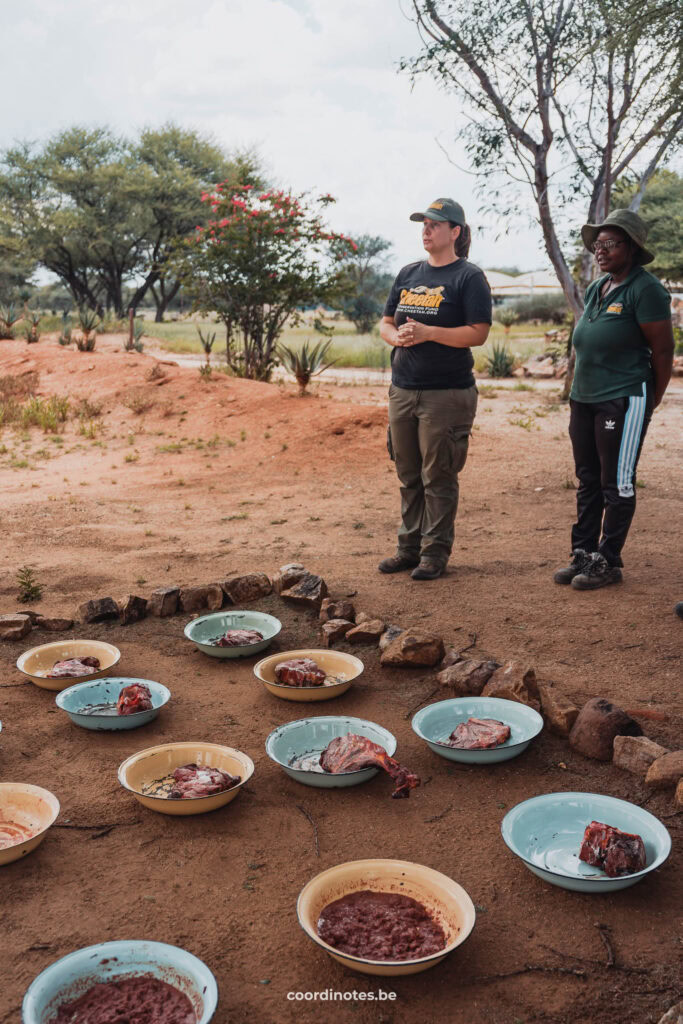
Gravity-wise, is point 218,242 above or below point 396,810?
above

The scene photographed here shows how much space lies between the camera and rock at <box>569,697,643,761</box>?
2.86 metres

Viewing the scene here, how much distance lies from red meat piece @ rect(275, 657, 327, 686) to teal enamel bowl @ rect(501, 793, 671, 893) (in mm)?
1120

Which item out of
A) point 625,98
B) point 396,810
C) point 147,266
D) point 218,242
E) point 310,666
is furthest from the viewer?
point 147,266

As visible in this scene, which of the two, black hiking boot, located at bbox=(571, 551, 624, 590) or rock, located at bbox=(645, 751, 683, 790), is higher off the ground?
black hiking boot, located at bbox=(571, 551, 624, 590)

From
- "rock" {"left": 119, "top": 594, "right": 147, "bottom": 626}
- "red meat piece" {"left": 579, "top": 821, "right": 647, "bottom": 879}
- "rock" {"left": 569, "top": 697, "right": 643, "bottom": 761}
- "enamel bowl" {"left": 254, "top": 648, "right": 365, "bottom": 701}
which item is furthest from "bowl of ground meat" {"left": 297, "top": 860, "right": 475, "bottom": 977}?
"rock" {"left": 119, "top": 594, "right": 147, "bottom": 626}

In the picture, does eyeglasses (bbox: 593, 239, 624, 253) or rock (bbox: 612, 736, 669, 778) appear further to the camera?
eyeglasses (bbox: 593, 239, 624, 253)

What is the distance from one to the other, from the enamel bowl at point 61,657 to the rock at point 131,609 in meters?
0.34

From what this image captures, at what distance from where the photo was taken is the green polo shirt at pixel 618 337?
400cm

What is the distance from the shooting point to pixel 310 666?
11.3 ft

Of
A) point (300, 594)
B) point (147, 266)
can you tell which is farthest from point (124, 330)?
point (300, 594)

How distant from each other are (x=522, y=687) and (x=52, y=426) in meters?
8.83

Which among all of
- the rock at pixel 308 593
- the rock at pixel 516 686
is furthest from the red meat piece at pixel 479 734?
the rock at pixel 308 593

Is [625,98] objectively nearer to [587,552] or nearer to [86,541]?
[587,552]

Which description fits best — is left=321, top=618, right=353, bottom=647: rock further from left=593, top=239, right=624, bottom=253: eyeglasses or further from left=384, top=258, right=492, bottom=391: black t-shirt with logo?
left=593, top=239, right=624, bottom=253: eyeglasses
